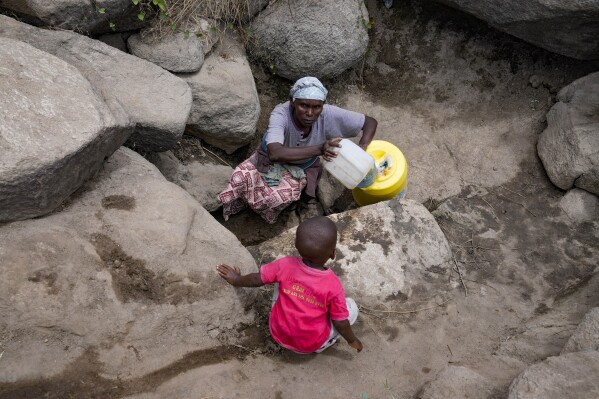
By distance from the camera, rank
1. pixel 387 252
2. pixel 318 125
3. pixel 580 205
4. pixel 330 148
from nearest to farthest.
Answer: pixel 387 252 < pixel 330 148 < pixel 318 125 < pixel 580 205

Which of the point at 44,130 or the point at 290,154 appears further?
the point at 290,154

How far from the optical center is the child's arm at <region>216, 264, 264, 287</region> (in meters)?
2.61

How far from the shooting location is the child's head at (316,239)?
7.73ft

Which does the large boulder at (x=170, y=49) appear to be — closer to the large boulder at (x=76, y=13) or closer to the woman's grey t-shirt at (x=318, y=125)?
the large boulder at (x=76, y=13)

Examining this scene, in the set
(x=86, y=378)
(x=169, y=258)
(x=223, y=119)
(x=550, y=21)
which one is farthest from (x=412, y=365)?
(x=550, y=21)

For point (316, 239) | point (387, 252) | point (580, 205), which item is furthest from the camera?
point (580, 205)

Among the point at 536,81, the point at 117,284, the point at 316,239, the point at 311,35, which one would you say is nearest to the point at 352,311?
the point at 316,239

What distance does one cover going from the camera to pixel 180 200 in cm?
294

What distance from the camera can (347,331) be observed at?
2.55 meters

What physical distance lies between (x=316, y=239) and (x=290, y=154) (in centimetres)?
123

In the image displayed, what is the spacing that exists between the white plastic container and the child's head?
42.3 inches

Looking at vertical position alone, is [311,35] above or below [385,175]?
above

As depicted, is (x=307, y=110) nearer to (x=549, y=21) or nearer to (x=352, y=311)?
(x=352, y=311)

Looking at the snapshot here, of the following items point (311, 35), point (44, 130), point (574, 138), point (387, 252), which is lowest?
point (387, 252)
